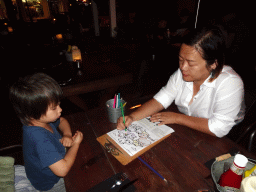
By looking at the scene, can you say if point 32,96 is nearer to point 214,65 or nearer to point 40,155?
point 40,155

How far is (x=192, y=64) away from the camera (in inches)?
44.1

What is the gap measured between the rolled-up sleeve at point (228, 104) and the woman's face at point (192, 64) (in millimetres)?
163

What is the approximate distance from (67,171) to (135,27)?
7.19 metres

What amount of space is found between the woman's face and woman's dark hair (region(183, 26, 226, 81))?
0.09ft

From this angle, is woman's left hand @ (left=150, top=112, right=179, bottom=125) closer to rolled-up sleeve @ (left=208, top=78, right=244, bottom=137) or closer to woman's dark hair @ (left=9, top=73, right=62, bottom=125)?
rolled-up sleeve @ (left=208, top=78, right=244, bottom=137)

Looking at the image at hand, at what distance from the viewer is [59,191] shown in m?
1.04

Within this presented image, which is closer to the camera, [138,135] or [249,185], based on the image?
[249,185]

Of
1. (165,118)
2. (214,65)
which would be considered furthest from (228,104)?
(165,118)

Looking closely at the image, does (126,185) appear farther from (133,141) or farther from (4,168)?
(4,168)

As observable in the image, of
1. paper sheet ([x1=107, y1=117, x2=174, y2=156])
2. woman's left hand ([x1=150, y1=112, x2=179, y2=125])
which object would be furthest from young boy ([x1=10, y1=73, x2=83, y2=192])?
woman's left hand ([x1=150, y1=112, x2=179, y2=125])

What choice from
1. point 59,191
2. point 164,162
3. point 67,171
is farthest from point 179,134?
point 59,191

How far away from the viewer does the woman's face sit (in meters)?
1.08

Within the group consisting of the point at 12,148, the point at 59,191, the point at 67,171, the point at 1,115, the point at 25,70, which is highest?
the point at 25,70

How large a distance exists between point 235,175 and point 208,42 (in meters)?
0.80
